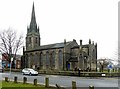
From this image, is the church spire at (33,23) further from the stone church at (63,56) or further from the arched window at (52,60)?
the arched window at (52,60)

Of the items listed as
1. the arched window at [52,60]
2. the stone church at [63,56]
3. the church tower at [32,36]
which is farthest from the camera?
the church tower at [32,36]

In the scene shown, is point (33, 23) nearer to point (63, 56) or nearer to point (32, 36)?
point (32, 36)

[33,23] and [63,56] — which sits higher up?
[33,23]

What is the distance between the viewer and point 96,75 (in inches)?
1966

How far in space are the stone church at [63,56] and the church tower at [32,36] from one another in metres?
1.20

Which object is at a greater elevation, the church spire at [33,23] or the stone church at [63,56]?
the church spire at [33,23]

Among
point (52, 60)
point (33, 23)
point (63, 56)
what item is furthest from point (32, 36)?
point (63, 56)

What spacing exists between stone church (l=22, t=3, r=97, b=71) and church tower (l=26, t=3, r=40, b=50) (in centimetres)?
120

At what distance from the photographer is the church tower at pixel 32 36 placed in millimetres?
98625

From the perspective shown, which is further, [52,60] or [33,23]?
[33,23]

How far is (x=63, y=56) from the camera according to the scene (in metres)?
80.8

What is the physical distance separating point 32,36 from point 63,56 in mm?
22495

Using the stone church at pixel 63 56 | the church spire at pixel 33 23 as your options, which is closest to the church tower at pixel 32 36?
the church spire at pixel 33 23

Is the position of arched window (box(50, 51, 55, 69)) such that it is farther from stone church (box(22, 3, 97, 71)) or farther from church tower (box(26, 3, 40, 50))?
church tower (box(26, 3, 40, 50))
